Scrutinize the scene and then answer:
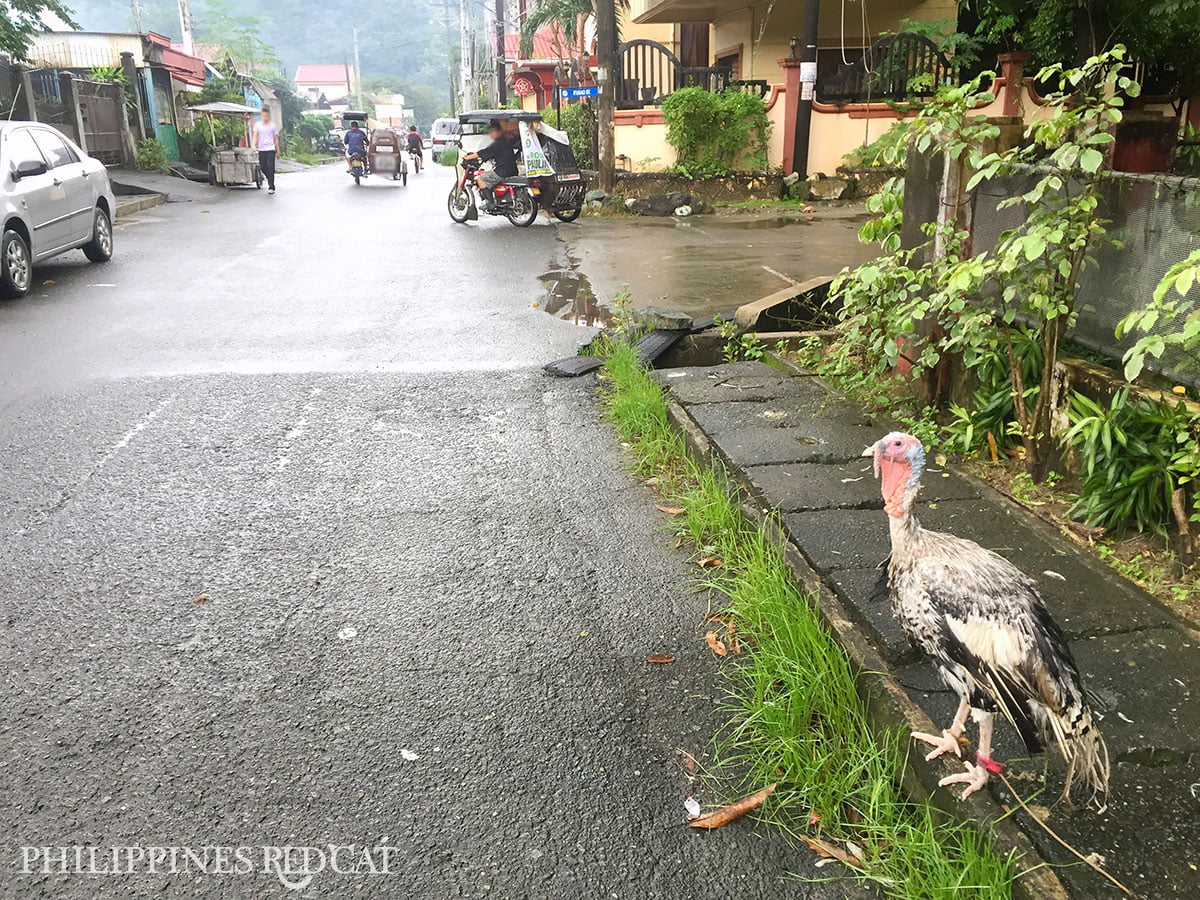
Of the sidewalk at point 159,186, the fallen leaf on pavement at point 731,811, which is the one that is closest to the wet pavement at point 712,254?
the fallen leaf on pavement at point 731,811

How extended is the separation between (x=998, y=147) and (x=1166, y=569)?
2.23 m

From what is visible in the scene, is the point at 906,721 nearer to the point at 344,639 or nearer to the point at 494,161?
the point at 344,639

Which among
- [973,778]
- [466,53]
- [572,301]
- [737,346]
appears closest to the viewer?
[973,778]

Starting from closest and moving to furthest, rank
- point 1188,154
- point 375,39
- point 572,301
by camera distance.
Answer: point 1188,154
point 572,301
point 375,39

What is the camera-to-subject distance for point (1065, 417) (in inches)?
162

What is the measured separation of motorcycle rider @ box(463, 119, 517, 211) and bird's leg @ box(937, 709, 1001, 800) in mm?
14357

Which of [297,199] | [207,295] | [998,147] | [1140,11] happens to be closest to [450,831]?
[998,147]

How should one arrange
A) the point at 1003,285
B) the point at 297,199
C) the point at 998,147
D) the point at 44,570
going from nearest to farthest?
the point at 44,570 → the point at 1003,285 → the point at 998,147 → the point at 297,199

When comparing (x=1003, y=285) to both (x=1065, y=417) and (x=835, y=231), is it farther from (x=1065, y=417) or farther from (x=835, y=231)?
(x=835, y=231)

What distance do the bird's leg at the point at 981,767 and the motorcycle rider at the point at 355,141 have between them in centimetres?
2822

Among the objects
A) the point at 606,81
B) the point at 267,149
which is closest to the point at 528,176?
the point at 606,81

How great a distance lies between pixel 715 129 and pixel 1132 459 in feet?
51.3

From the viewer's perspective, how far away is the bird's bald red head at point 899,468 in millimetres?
2492

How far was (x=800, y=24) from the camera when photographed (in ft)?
68.9
